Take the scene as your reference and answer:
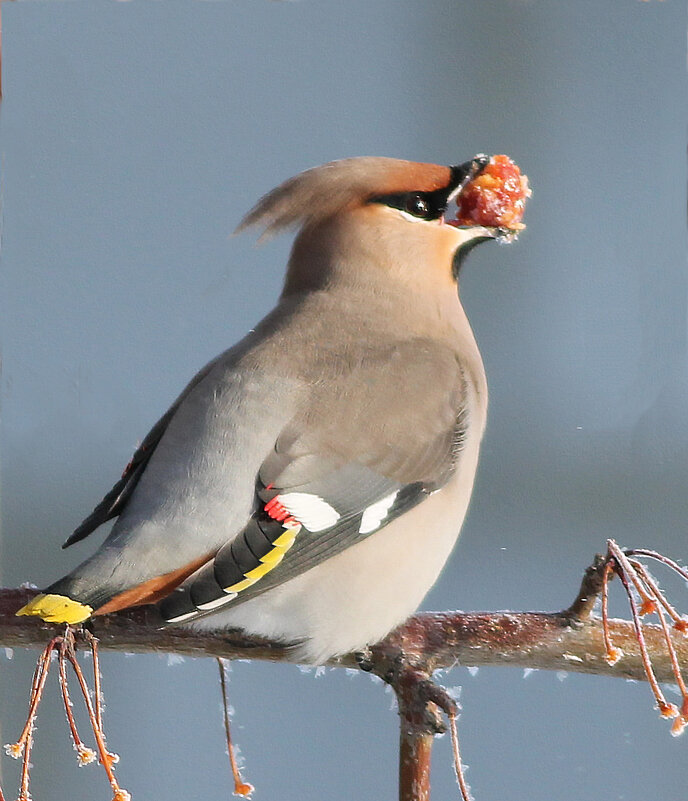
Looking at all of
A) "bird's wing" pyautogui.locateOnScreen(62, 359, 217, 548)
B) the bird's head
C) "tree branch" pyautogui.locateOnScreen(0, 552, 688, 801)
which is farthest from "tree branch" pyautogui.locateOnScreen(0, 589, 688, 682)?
the bird's head

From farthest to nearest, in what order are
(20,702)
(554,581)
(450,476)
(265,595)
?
(20,702) → (554,581) → (450,476) → (265,595)

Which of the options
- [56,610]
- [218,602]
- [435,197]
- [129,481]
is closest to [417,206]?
[435,197]

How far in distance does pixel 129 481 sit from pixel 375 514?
33 cm

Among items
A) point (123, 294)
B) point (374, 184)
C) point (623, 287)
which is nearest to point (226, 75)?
point (123, 294)

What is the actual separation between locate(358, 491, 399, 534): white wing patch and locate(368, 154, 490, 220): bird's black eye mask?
44cm

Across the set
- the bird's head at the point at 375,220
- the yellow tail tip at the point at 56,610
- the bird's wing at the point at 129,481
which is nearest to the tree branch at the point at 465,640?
the bird's wing at the point at 129,481

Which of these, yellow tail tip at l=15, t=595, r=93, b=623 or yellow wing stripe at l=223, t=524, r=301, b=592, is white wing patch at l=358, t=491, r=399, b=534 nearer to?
yellow wing stripe at l=223, t=524, r=301, b=592

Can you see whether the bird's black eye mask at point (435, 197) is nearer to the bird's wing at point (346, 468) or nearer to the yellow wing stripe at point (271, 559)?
the bird's wing at point (346, 468)

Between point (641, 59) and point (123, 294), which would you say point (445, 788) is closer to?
point (123, 294)

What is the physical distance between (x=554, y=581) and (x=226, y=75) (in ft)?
3.53

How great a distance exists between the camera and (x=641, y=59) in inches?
104

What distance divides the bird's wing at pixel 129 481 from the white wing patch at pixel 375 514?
295 mm

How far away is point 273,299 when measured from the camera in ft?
6.67

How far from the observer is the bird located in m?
1.51
